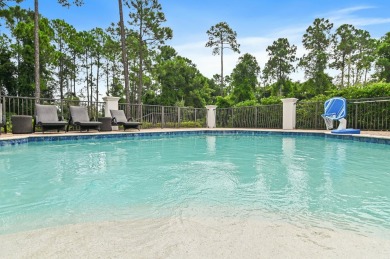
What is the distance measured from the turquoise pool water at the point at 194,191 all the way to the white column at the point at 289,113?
25.1 ft

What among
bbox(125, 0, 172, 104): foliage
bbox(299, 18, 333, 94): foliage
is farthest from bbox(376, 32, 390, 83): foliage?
bbox(125, 0, 172, 104): foliage

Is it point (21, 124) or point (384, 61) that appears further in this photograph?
point (384, 61)

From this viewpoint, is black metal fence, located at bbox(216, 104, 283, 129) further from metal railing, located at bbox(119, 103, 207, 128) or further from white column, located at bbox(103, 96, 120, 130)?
white column, located at bbox(103, 96, 120, 130)

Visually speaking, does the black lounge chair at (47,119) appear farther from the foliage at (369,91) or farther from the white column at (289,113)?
the foliage at (369,91)

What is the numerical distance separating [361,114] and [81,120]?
10.3 m

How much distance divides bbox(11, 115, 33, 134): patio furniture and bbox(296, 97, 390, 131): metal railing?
10.5m

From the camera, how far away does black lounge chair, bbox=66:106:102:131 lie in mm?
8672

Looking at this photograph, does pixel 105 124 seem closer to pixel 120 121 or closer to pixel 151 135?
pixel 120 121

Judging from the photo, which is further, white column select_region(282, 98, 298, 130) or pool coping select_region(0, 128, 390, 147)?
white column select_region(282, 98, 298, 130)

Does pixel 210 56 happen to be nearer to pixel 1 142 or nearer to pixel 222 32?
pixel 222 32

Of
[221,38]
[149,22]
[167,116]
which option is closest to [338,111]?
[167,116]

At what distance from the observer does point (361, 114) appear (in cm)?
1002

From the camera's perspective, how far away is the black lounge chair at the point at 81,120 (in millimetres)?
8672

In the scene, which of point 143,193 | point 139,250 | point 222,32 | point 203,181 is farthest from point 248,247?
point 222,32
